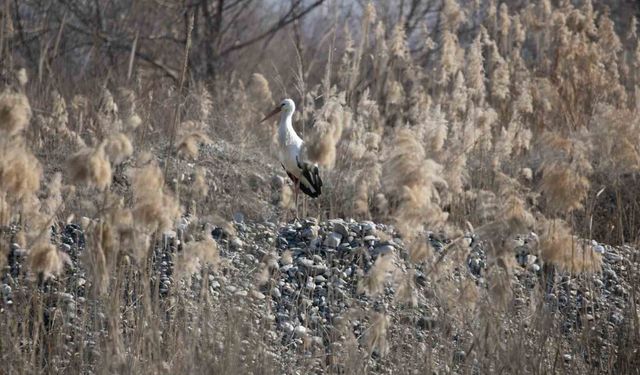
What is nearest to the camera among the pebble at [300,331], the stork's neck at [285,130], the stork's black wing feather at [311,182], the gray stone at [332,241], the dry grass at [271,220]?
the dry grass at [271,220]

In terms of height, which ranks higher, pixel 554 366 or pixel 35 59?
pixel 35 59

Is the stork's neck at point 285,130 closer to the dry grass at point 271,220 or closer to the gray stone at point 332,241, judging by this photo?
the dry grass at point 271,220

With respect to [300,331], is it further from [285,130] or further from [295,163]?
[285,130]

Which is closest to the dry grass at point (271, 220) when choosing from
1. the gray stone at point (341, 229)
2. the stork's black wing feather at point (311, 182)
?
the stork's black wing feather at point (311, 182)

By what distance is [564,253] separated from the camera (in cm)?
351

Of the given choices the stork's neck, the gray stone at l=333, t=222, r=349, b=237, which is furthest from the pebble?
the stork's neck

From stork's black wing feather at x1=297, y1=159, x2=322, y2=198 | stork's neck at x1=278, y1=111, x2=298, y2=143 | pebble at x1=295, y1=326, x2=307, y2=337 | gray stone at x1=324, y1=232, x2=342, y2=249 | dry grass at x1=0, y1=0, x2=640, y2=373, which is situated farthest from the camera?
stork's neck at x1=278, y1=111, x2=298, y2=143

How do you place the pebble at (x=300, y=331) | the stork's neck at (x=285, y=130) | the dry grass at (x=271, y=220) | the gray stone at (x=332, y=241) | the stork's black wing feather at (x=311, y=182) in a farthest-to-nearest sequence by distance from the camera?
the stork's neck at (x=285, y=130)
the stork's black wing feather at (x=311, y=182)
the gray stone at (x=332, y=241)
the pebble at (x=300, y=331)
the dry grass at (x=271, y=220)

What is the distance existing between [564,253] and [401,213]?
2.00 ft

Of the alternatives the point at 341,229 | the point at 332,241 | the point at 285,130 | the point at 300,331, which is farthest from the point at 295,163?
the point at 300,331

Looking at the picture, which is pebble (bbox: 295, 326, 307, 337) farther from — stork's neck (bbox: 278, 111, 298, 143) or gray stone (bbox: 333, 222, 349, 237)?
stork's neck (bbox: 278, 111, 298, 143)

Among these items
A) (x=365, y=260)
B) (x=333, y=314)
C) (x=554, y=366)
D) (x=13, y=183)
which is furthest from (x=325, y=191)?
(x=13, y=183)

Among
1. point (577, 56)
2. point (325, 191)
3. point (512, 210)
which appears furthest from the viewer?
point (577, 56)

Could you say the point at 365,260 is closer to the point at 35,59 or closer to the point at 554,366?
the point at 554,366
